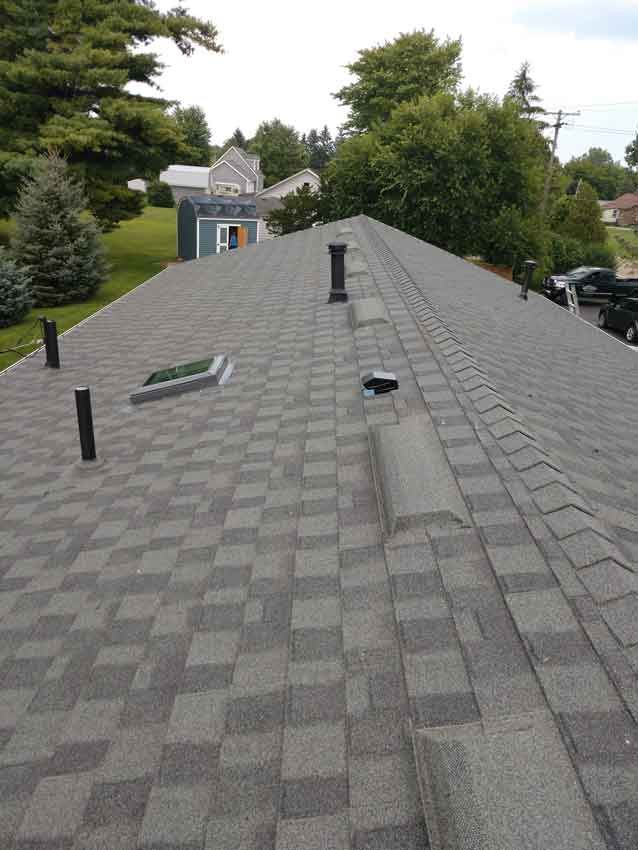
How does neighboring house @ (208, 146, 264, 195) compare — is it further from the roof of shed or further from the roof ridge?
the roof ridge

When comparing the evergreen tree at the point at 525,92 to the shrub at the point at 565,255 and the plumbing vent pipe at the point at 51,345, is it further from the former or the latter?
the plumbing vent pipe at the point at 51,345

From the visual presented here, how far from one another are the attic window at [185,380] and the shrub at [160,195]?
7585 cm

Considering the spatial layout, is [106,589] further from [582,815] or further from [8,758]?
[582,815]

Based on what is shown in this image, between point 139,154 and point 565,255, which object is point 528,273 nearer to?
point 139,154

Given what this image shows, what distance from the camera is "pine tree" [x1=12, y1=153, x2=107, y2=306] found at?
26.9 metres

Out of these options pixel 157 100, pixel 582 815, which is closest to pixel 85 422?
pixel 582 815

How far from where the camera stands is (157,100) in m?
33.0

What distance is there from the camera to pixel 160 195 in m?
77.6

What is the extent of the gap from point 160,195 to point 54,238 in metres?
54.9

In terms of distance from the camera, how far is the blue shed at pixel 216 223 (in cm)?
3703

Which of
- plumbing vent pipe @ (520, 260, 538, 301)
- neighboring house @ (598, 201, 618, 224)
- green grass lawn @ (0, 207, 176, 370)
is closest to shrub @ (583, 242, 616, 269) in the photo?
green grass lawn @ (0, 207, 176, 370)

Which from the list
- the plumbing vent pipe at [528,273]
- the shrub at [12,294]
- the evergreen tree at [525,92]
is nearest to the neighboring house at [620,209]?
the evergreen tree at [525,92]

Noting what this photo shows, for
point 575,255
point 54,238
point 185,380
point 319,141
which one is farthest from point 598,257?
point 319,141

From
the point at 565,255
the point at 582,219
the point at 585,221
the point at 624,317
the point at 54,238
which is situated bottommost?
the point at 624,317
